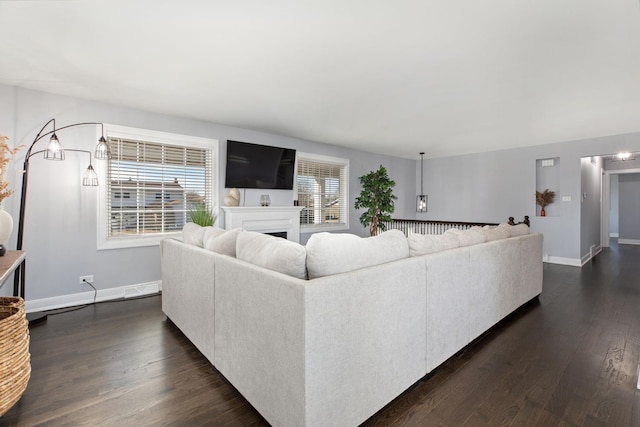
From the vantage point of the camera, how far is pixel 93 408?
5.58 ft

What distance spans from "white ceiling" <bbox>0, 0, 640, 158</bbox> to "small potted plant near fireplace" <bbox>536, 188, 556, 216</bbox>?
6.84ft

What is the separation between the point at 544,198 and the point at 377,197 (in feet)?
11.0

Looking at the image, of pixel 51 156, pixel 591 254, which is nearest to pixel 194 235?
pixel 51 156

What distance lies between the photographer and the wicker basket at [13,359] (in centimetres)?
151

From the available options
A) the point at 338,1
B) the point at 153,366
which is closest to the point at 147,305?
the point at 153,366

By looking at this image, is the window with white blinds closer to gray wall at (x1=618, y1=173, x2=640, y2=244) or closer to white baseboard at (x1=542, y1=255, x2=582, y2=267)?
white baseboard at (x1=542, y1=255, x2=582, y2=267)

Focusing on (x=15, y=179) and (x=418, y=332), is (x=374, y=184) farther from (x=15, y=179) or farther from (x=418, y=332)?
(x=15, y=179)

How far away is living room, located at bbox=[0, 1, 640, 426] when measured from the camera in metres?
3.24

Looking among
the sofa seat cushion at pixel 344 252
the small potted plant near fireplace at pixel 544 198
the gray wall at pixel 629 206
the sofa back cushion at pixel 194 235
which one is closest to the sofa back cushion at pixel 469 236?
the sofa seat cushion at pixel 344 252

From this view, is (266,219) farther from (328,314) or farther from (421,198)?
A: (421,198)

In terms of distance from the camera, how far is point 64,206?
343 centimetres

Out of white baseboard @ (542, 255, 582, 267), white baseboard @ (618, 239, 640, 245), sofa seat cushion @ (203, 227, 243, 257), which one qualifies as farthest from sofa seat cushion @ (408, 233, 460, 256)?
white baseboard @ (618, 239, 640, 245)

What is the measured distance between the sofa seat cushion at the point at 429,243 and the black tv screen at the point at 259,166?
132 inches

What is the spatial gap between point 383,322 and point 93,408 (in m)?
1.71
